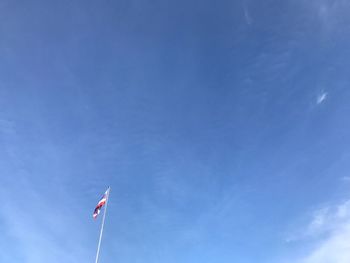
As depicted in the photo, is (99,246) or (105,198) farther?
(105,198)

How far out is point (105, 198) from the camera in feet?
190

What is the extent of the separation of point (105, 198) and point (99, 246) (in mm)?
7284

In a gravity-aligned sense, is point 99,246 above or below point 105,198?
below

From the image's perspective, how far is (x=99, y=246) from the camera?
2106 inches
